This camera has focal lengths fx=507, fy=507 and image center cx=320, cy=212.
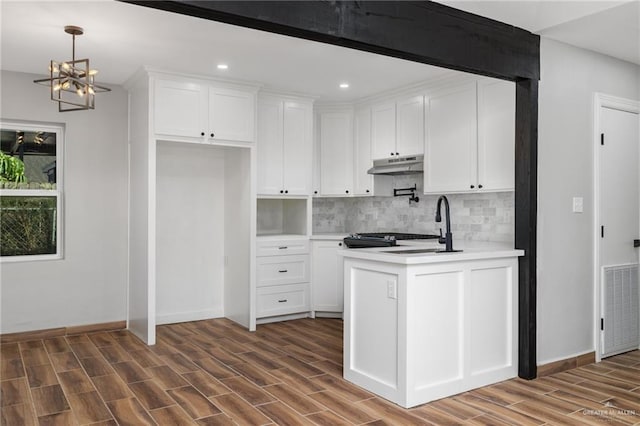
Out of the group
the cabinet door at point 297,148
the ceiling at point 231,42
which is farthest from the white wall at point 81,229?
the cabinet door at point 297,148

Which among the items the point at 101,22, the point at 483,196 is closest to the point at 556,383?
the point at 483,196

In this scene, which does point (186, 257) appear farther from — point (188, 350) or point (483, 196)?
point (483, 196)

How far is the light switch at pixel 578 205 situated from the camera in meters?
3.82

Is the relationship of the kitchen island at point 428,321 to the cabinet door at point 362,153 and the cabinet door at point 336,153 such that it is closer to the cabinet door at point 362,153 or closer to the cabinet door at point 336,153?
the cabinet door at point 362,153

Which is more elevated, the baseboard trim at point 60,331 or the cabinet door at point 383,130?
the cabinet door at point 383,130

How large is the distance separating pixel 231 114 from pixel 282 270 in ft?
5.55

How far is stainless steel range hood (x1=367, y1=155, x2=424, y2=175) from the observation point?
→ 4.95 m

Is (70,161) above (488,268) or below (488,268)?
above

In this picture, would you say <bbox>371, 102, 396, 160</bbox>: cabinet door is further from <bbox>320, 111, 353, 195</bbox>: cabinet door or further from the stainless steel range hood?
<bbox>320, 111, 353, 195</bbox>: cabinet door

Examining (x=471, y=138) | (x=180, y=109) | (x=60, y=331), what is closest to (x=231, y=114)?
(x=180, y=109)

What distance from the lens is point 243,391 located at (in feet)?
10.9

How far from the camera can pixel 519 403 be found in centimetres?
310

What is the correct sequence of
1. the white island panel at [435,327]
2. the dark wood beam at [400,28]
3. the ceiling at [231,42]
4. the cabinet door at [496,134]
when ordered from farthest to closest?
the cabinet door at [496,134], the ceiling at [231,42], the white island panel at [435,327], the dark wood beam at [400,28]

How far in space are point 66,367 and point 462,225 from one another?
3.56 m
